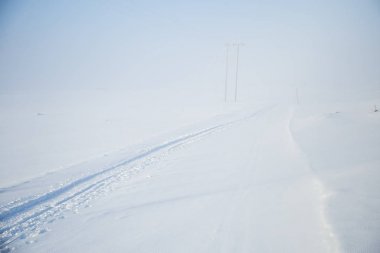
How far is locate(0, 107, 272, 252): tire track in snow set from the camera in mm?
4322

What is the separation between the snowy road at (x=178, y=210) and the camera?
3.68m

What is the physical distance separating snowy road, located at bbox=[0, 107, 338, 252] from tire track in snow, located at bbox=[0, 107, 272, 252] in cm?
2

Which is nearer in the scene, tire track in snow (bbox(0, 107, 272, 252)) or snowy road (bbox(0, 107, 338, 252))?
snowy road (bbox(0, 107, 338, 252))

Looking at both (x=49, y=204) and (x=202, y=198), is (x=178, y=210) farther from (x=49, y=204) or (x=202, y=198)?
(x=49, y=204)

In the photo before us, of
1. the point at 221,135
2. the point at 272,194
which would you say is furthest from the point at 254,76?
the point at 272,194

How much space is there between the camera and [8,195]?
236 inches

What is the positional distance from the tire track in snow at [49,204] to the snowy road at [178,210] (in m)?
0.02

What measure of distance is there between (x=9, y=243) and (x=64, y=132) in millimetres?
13179

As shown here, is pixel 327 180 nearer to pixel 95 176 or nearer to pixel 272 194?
pixel 272 194

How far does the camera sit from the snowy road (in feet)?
12.1

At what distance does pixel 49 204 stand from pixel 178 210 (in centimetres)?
309

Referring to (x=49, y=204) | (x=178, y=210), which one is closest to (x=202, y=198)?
(x=178, y=210)

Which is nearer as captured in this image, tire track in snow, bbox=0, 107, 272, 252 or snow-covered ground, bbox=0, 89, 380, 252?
snow-covered ground, bbox=0, 89, 380, 252

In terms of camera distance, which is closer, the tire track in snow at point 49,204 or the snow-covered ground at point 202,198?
the snow-covered ground at point 202,198
